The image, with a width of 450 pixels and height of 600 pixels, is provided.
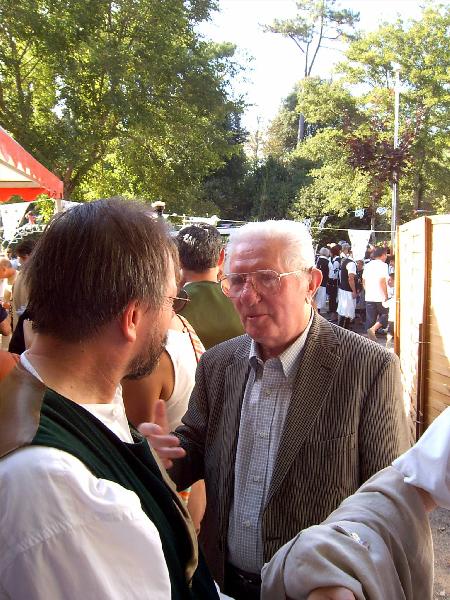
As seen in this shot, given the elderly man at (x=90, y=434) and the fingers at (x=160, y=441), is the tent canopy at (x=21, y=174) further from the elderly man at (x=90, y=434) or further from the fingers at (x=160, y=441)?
the elderly man at (x=90, y=434)

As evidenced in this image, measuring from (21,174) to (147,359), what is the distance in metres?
5.47

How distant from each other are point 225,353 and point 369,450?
64 centimetres

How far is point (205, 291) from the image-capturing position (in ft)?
10.7

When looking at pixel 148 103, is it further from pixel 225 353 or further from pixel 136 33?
pixel 225 353

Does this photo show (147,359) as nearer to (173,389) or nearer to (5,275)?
(173,389)

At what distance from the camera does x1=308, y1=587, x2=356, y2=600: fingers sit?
1.02 metres

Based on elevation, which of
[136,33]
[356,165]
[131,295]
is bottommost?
[131,295]

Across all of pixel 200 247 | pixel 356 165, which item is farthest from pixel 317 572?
pixel 356 165

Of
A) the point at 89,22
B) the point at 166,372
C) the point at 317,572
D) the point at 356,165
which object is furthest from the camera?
the point at 356,165

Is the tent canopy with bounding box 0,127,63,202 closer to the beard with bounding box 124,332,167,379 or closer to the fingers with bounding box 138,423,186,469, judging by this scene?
the fingers with bounding box 138,423,186,469

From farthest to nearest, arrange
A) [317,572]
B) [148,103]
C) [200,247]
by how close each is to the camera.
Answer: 1. [148,103]
2. [200,247]
3. [317,572]

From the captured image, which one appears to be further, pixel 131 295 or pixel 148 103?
pixel 148 103

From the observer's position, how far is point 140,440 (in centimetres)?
125

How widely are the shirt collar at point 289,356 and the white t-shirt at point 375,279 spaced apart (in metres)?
9.15
